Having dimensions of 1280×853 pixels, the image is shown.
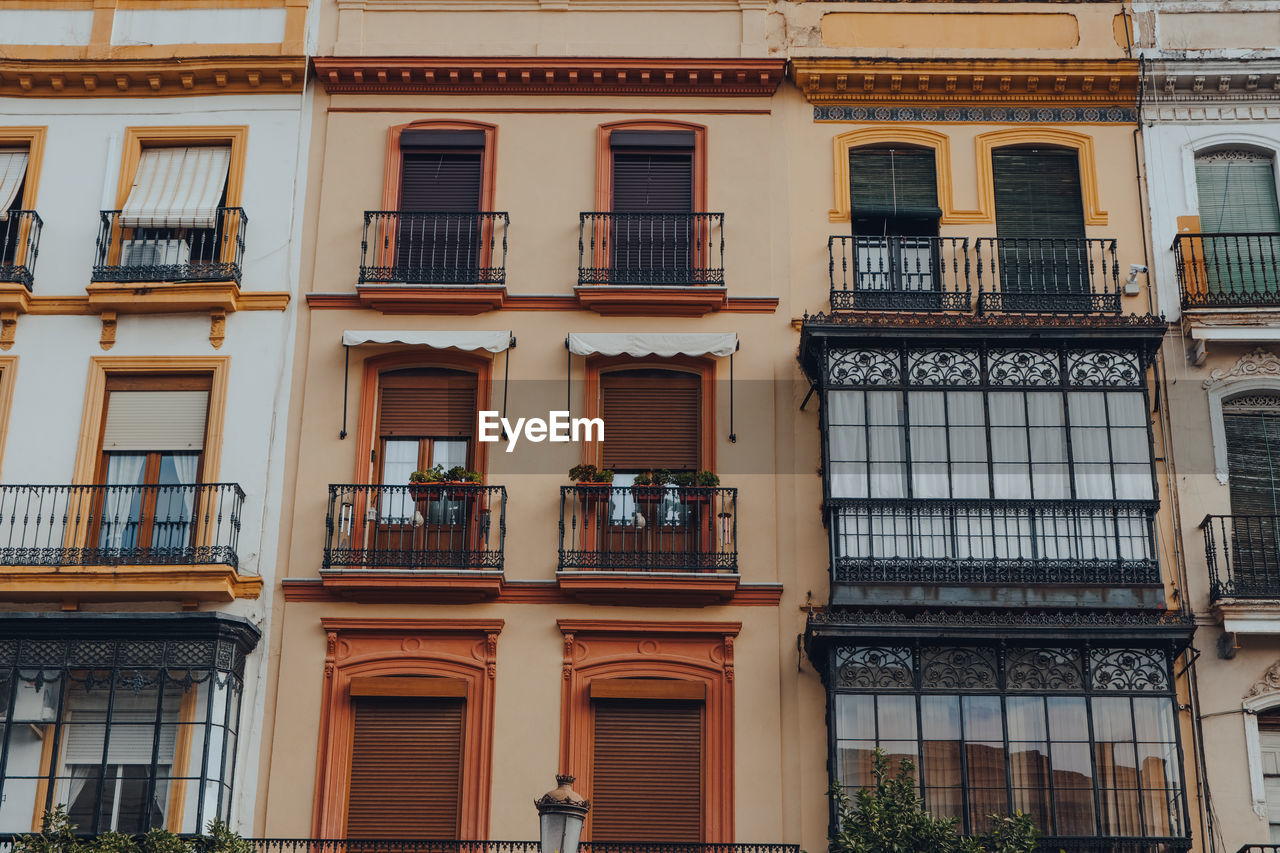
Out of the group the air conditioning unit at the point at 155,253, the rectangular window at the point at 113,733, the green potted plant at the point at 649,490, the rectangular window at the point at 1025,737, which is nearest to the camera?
the rectangular window at the point at 1025,737

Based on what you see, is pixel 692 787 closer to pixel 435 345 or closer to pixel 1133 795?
pixel 1133 795

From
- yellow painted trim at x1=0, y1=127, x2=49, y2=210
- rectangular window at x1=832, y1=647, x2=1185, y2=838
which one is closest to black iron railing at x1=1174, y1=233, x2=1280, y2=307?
rectangular window at x1=832, y1=647, x2=1185, y2=838

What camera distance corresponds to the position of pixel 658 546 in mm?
18422

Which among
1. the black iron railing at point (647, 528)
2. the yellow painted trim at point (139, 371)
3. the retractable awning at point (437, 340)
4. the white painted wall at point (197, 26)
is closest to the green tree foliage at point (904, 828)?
the black iron railing at point (647, 528)

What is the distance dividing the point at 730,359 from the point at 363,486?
462 centimetres

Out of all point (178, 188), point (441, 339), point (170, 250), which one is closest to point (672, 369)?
point (441, 339)

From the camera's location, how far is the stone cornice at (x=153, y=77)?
2080 cm

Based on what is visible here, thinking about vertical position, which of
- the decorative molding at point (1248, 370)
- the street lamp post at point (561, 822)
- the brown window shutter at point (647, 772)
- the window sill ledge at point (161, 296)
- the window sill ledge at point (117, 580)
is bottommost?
the street lamp post at point (561, 822)

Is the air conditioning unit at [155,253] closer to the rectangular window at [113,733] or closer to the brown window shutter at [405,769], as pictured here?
the rectangular window at [113,733]

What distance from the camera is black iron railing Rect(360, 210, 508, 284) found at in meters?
19.8

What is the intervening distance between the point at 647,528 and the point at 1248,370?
24.3 feet

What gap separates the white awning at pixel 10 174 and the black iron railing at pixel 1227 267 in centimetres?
1456

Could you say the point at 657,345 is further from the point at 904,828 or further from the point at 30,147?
the point at 30,147

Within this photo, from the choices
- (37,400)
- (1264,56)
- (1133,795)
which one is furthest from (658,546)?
(1264,56)
